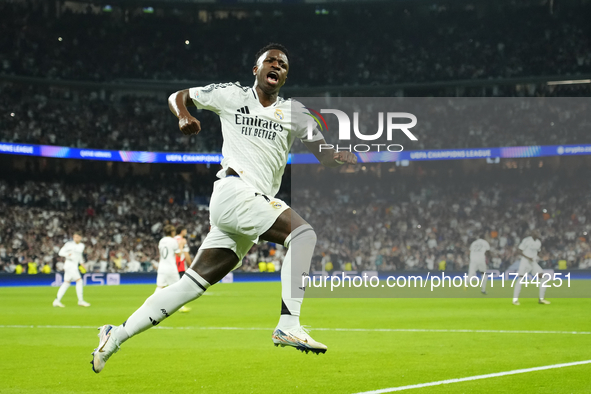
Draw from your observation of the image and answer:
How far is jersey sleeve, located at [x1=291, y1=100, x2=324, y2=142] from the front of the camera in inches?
216

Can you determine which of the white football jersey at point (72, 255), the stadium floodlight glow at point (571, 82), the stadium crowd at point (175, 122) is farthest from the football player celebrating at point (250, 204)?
the stadium floodlight glow at point (571, 82)

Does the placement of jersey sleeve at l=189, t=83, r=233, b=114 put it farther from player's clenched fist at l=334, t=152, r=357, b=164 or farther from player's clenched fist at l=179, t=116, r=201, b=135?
player's clenched fist at l=334, t=152, r=357, b=164

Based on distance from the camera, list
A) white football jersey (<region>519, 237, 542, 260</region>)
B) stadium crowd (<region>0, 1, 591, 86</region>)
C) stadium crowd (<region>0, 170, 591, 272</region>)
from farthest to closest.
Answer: stadium crowd (<region>0, 1, 591, 86</region>) → stadium crowd (<region>0, 170, 591, 272</region>) → white football jersey (<region>519, 237, 542, 260</region>)

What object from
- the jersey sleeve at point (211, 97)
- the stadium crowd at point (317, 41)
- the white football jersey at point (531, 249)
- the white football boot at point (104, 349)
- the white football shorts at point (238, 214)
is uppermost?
the stadium crowd at point (317, 41)

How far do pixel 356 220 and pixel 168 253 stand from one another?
68.8 feet

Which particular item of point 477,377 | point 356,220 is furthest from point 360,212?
point 477,377

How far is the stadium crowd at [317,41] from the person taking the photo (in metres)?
38.6

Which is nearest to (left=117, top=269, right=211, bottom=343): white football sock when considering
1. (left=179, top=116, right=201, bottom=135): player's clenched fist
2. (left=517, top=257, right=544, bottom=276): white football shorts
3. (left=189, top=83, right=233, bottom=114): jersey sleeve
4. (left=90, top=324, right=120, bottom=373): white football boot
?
(left=90, top=324, right=120, bottom=373): white football boot

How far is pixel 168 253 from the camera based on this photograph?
15.7 meters

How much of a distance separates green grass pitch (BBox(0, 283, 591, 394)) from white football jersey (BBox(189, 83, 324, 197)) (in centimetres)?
276

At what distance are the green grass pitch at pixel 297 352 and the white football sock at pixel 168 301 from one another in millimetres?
2025

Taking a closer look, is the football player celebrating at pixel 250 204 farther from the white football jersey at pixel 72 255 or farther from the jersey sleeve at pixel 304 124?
the white football jersey at pixel 72 255

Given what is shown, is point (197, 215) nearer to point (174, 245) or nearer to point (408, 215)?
point (408, 215)

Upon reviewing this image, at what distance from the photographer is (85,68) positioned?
1539 inches
